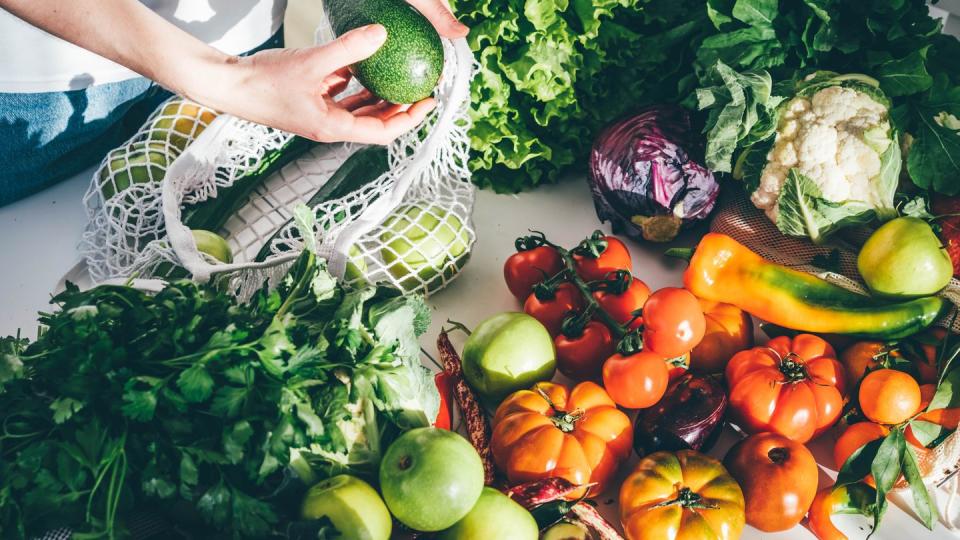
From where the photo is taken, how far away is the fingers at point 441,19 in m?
1.11

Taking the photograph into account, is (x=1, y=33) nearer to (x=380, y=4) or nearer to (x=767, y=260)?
(x=380, y=4)

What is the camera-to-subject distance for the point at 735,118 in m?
1.14

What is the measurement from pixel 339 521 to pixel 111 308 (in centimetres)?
34

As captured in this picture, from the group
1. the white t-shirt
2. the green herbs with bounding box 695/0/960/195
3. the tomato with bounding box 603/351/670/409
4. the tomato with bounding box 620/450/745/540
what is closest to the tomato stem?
the tomato with bounding box 620/450/745/540

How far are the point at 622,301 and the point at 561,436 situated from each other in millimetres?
268

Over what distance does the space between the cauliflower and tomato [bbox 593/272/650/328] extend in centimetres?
29

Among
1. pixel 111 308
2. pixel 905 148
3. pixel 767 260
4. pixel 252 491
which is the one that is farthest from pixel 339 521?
pixel 905 148

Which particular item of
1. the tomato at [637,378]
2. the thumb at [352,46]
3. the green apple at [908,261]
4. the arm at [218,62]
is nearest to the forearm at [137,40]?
the arm at [218,62]

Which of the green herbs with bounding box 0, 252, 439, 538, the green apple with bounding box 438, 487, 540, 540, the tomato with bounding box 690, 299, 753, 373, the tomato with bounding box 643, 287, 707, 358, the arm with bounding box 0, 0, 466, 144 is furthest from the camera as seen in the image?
the tomato with bounding box 690, 299, 753, 373

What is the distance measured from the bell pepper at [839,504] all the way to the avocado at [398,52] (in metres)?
0.83

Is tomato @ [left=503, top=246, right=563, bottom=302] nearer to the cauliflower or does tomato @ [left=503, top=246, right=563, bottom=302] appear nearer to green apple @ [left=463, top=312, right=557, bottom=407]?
green apple @ [left=463, top=312, right=557, bottom=407]

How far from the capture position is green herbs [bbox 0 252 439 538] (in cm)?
69

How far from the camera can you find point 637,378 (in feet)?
3.21

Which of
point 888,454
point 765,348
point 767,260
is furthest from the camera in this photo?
point 767,260
